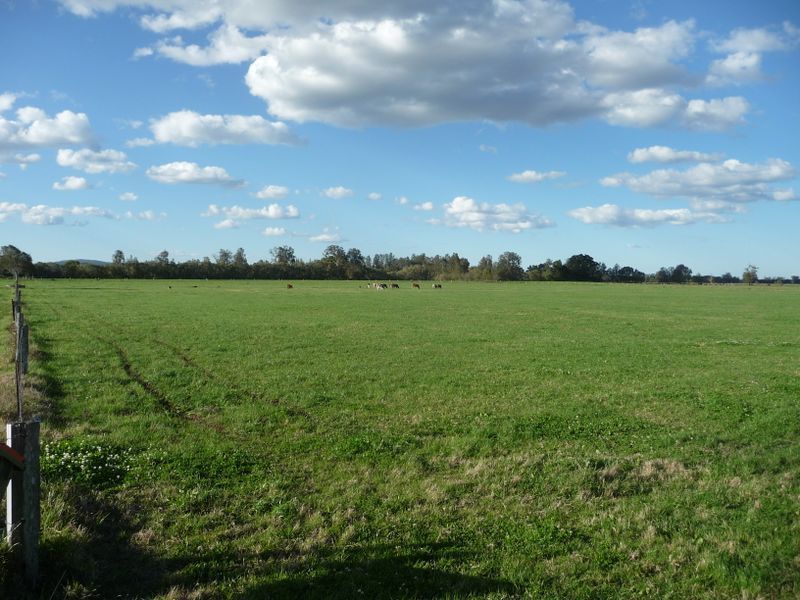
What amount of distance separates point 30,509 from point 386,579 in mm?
3373

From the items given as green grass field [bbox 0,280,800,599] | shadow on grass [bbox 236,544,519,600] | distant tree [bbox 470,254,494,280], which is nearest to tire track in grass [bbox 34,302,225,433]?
green grass field [bbox 0,280,800,599]

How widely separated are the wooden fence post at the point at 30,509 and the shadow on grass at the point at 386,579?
194cm

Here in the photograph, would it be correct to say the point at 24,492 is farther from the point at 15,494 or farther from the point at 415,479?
the point at 415,479

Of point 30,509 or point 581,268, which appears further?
point 581,268

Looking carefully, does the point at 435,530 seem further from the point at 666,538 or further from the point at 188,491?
the point at 188,491

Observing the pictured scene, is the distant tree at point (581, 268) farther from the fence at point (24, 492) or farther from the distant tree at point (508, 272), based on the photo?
the fence at point (24, 492)

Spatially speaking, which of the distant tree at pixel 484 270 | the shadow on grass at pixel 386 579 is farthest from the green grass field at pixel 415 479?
the distant tree at pixel 484 270

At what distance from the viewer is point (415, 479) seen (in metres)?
8.13

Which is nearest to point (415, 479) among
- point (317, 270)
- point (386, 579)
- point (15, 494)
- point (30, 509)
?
point (386, 579)

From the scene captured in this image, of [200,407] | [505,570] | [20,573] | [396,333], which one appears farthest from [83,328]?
[505,570]

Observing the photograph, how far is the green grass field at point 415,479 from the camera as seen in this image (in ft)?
18.2

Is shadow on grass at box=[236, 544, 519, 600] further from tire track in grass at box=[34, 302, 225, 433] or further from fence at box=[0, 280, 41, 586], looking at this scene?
tire track in grass at box=[34, 302, 225, 433]

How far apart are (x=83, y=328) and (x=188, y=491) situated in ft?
78.4

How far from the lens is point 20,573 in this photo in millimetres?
5211
